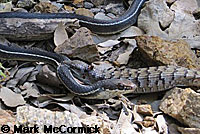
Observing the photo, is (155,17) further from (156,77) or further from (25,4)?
(25,4)

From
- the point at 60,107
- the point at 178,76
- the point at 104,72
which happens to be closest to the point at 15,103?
the point at 60,107

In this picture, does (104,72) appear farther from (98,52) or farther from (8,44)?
(8,44)

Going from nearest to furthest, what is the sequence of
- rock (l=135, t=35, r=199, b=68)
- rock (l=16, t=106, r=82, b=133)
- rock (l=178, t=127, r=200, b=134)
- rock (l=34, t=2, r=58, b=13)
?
rock (l=16, t=106, r=82, b=133) < rock (l=178, t=127, r=200, b=134) < rock (l=135, t=35, r=199, b=68) < rock (l=34, t=2, r=58, b=13)

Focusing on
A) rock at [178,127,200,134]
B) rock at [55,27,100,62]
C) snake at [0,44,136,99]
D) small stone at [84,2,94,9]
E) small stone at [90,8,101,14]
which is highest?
small stone at [84,2,94,9]

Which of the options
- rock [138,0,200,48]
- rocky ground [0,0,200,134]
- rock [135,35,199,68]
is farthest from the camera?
rock [138,0,200,48]

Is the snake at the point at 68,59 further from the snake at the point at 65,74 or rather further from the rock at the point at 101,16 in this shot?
the rock at the point at 101,16

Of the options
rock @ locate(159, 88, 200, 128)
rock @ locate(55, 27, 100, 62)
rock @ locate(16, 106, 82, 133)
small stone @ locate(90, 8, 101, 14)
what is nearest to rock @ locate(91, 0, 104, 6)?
small stone @ locate(90, 8, 101, 14)

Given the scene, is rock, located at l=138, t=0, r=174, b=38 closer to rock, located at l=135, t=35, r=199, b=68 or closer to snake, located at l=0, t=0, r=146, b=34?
snake, located at l=0, t=0, r=146, b=34

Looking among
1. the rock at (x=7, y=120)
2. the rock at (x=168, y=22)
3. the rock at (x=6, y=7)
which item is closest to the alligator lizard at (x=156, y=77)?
the rock at (x=168, y=22)
